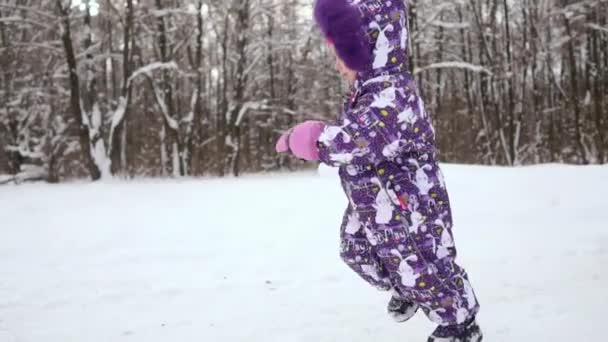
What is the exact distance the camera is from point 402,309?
1941 millimetres

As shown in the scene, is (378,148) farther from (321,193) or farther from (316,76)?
(316,76)

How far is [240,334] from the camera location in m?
2.32

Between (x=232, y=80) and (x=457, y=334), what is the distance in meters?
19.4

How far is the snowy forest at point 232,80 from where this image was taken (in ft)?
39.6

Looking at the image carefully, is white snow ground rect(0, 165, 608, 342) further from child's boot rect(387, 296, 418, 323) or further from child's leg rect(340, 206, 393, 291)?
child's leg rect(340, 206, 393, 291)

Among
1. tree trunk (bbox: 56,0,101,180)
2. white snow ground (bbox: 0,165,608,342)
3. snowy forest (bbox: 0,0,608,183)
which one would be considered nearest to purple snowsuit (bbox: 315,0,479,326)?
white snow ground (bbox: 0,165,608,342)

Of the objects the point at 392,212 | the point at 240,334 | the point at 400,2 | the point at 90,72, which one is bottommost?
the point at 240,334

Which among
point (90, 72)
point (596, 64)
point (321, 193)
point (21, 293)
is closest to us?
point (21, 293)

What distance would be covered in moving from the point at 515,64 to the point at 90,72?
16.0 m

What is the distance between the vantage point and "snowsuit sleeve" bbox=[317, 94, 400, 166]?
1660mm

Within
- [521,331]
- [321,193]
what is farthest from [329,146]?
[321,193]

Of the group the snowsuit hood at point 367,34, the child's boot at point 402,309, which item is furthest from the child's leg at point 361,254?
the snowsuit hood at point 367,34

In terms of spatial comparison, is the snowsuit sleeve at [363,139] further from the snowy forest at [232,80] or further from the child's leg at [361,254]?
the snowy forest at [232,80]

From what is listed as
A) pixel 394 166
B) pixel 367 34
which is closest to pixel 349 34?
pixel 367 34
